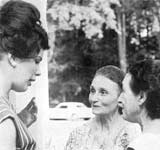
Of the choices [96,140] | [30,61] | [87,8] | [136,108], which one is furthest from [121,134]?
[87,8]

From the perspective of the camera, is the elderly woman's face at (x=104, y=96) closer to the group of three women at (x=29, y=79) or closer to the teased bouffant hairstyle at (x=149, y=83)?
the group of three women at (x=29, y=79)

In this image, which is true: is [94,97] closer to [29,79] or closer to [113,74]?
[113,74]

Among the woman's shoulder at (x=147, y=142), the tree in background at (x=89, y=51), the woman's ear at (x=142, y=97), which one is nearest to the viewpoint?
the woman's shoulder at (x=147, y=142)

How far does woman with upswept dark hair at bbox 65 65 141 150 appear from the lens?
2.91 m

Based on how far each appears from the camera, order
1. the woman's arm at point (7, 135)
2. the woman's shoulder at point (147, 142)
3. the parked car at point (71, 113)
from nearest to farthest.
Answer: the woman's arm at point (7, 135) < the woman's shoulder at point (147, 142) < the parked car at point (71, 113)

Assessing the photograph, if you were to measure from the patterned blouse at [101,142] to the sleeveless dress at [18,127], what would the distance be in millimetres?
1293

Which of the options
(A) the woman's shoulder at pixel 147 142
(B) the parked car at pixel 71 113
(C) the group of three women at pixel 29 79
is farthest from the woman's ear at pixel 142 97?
(B) the parked car at pixel 71 113

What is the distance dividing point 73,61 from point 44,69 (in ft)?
61.1

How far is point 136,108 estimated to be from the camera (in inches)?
76.1

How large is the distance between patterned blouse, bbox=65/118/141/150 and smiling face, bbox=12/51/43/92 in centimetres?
133

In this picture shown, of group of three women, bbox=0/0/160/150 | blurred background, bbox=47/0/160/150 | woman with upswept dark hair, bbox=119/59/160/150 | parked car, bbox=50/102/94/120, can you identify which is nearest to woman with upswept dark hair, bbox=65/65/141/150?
group of three women, bbox=0/0/160/150

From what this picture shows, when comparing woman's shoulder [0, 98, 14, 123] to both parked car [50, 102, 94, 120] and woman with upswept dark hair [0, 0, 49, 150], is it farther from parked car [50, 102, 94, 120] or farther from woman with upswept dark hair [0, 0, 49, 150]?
parked car [50, 102, 94, 120]

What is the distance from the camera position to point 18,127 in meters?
1.52

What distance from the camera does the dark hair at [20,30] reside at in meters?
1.57
